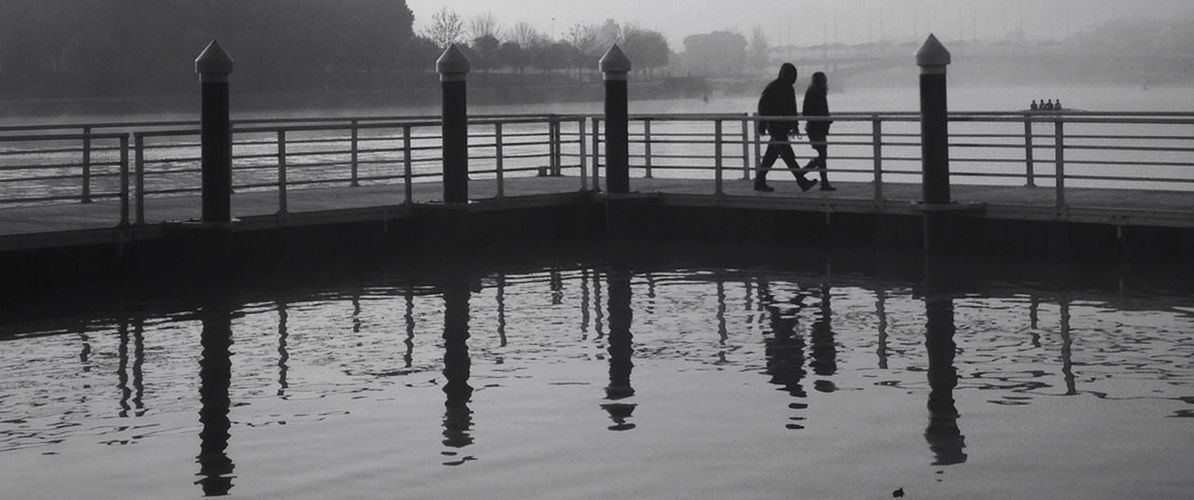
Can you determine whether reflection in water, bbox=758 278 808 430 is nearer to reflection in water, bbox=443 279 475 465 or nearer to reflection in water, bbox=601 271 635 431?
reflection in water, bbox=601 271 635 431

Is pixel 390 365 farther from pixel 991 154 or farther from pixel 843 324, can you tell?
pixel 991 154

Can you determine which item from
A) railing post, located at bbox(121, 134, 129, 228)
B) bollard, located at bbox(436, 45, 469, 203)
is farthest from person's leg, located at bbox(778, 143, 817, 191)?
railing post, located at bbox(121, 134, 129, 228)

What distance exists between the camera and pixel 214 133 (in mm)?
Result: 17438

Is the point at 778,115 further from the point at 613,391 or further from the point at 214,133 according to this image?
the point at 613,391

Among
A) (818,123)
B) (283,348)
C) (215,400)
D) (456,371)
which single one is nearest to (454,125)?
(818,123)

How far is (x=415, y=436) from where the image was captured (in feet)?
31.8

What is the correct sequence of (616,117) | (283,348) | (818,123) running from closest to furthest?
(283,348), (616,117), (818,123)

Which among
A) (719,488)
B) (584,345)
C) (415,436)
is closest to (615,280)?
(584,345)

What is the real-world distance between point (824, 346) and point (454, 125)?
7.79m

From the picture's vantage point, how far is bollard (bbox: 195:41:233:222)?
17.4m

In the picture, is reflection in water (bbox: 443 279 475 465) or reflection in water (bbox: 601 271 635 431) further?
reflection in water (bbox: 601 271 635 431)

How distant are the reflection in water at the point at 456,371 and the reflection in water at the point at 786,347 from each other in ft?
5.65

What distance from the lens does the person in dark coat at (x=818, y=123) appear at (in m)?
20.5

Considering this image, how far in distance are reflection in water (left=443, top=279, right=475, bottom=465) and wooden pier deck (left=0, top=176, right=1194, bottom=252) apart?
9.52 ft
